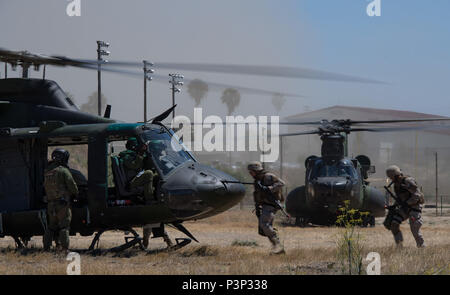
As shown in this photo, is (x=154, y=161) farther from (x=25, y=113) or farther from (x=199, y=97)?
(x=199, y=97)

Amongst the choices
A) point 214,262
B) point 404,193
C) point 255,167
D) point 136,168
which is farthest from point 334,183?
point 214,262

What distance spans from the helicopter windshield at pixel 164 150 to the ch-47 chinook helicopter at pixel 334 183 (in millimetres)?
8583

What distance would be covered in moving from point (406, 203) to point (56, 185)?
21.1 ft

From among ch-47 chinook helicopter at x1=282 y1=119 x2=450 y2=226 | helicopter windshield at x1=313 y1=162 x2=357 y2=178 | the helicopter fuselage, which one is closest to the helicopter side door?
the helicopter fuselage

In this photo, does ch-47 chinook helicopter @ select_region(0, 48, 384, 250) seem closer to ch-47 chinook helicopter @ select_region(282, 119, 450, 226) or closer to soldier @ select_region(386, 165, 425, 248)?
soldier @ select_region(386, 165, 425, 248)

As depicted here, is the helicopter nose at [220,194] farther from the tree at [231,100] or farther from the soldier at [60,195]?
the tree at [231,100]

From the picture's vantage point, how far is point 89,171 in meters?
12.5

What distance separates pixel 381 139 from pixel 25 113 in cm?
9269

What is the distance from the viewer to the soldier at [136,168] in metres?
12.1

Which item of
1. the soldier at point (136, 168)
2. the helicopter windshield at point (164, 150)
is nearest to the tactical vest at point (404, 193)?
the helicopter windshield at point (164, 150)

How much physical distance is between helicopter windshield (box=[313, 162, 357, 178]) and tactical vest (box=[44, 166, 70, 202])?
1182 centimetres

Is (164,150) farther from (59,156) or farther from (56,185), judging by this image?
(56,185)

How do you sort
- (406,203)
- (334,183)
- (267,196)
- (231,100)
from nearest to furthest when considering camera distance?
(267,196) → (406,203) → (334,183) → (231,100)

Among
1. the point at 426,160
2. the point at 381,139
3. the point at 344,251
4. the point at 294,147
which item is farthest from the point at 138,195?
the point at 294,147
